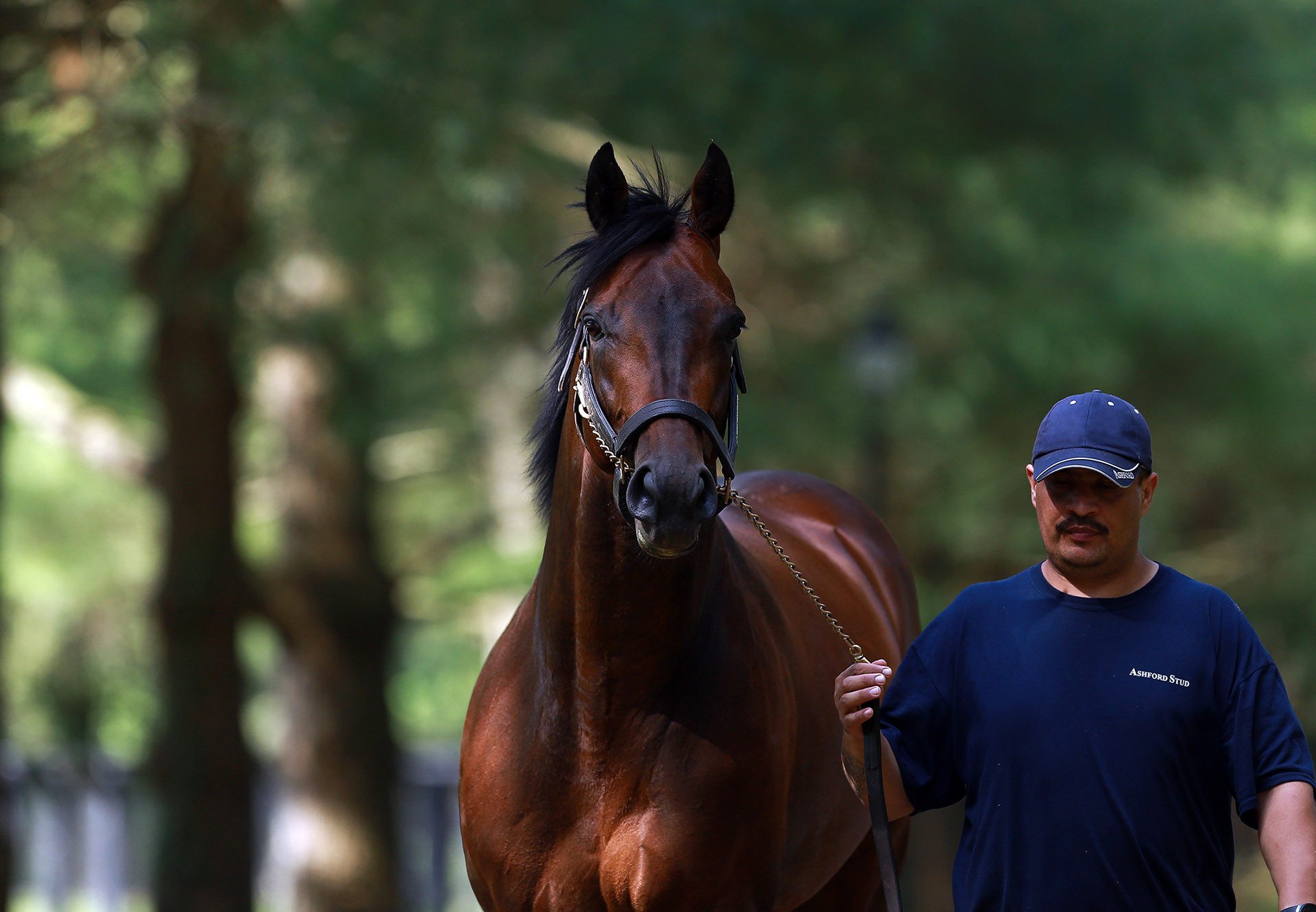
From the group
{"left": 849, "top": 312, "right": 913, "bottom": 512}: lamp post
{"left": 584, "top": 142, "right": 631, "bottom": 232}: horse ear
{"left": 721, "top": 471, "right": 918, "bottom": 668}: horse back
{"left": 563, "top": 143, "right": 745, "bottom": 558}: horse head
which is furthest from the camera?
{"left": 849, "top": 312, "right": 913, "bottom": 512}: lamp post

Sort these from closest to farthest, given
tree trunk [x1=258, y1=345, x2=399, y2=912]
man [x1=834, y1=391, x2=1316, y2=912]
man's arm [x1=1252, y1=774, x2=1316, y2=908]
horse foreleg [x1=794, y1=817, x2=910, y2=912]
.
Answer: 1. man's arm [x1=1252, y1=774, x2=1316, y2=908]
2. man [x1=834, y1=391, x2=1316, y2=912]
3. horse foreleg [x1=794, y1=817, x2=910, y2=912]
4. tree trunk [x1=258, y1=345, x2=399, y2=912]

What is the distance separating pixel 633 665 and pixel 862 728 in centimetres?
53

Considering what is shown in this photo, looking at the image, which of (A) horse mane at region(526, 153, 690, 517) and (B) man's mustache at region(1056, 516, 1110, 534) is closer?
(B) man's mustache at region(1056, 516, 1110, 534)

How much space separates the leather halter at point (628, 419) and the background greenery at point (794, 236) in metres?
4.84

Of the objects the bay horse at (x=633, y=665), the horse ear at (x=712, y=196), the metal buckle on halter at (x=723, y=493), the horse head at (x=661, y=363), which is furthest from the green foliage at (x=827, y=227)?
the metal buckle on halter at (x=723, y=493)

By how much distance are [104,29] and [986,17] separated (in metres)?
5.11

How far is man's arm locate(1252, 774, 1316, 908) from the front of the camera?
2736 millimetres

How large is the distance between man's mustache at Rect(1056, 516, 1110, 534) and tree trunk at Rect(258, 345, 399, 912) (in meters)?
10.3

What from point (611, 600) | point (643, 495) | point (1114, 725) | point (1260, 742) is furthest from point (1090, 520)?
point (611, 600)

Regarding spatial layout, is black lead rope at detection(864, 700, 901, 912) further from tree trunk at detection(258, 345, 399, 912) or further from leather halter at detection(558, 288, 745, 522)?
tree trunk at detection(258, 345, 399, 912)

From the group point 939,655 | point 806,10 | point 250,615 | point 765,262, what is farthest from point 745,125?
point 939,655

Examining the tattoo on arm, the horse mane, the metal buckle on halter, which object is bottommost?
the tattoo on arm

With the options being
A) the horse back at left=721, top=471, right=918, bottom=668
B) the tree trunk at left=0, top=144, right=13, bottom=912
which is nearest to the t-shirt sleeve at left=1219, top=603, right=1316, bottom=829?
the horse back at left=721, top=471, right=918, bottom=668

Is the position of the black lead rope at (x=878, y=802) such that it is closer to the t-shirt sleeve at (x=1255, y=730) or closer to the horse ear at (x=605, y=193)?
the t-shirt sleeve at (x=1255, y=730)
